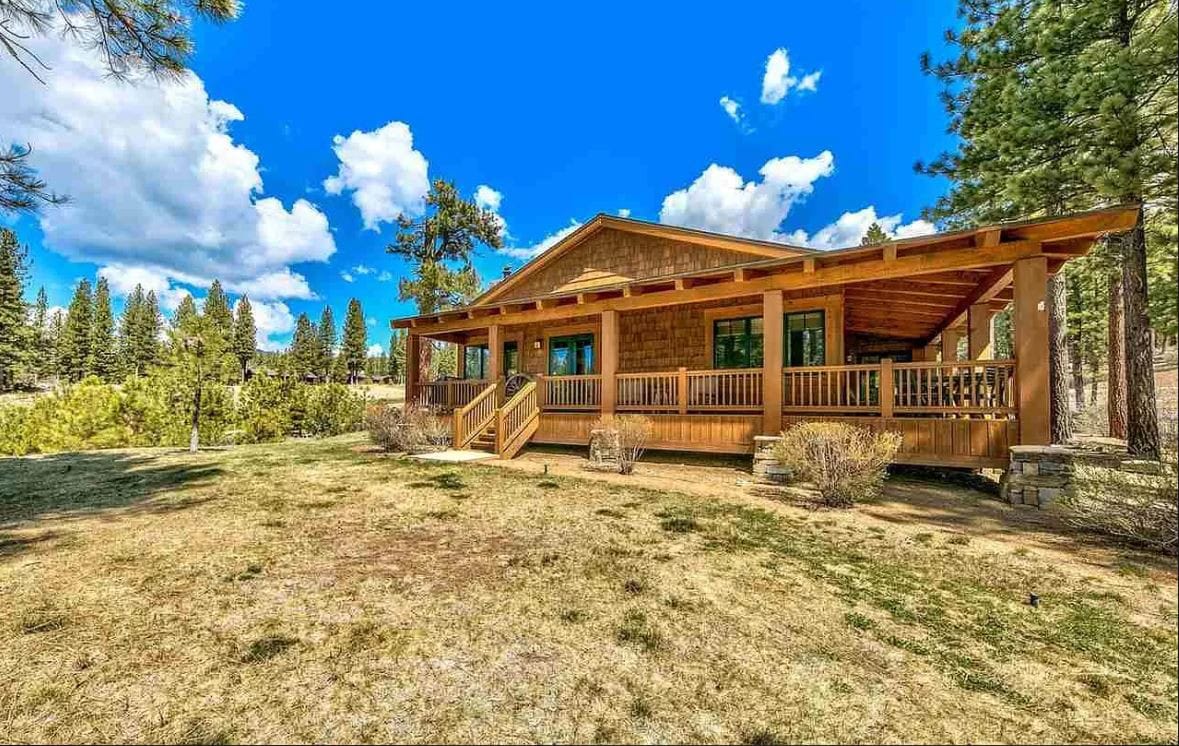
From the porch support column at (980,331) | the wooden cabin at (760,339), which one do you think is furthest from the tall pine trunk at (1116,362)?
the porch support column at (980,331)

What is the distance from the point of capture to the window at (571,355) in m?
13.7

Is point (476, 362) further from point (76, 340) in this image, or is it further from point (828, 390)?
point (76, 340)

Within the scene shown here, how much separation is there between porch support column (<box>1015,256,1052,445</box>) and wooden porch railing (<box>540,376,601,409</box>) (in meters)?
6.72

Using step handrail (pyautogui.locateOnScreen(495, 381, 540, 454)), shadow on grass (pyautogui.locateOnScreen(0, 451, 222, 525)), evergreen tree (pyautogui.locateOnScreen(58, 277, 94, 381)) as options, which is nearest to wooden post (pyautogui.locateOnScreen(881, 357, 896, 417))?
step handrail (pyautogui.locateOnScreen(495, 381, 540, 454))

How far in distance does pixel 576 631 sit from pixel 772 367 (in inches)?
249

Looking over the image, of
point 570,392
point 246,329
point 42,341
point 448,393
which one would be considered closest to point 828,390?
point 570,392

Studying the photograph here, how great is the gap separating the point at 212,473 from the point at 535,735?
8618 millimetres

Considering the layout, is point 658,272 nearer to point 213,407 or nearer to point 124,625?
point 124,625

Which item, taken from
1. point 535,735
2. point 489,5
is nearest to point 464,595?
point 535,735

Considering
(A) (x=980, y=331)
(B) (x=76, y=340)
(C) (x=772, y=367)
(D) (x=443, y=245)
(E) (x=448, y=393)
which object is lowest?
(E) (x=448, y=393)

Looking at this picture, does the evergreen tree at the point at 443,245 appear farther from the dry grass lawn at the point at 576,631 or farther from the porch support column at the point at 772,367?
the dry grass lawn at the point at 576,631

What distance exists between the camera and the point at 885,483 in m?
7.21

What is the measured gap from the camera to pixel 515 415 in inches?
401

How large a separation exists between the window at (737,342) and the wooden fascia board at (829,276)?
2702 millimetres
